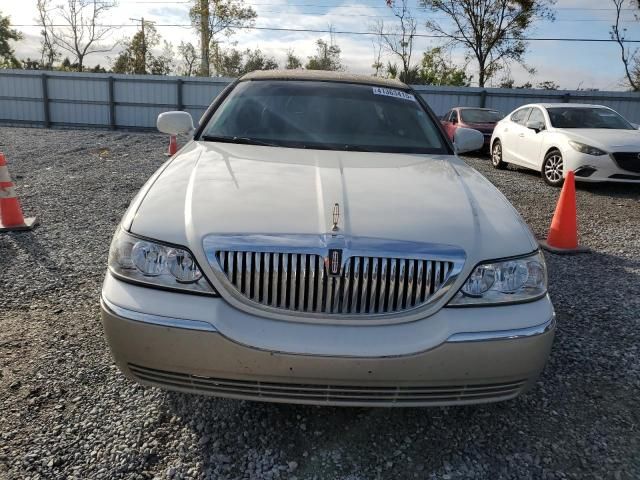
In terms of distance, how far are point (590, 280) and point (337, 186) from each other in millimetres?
2981

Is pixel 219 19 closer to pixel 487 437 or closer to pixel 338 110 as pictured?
pixel 338 110

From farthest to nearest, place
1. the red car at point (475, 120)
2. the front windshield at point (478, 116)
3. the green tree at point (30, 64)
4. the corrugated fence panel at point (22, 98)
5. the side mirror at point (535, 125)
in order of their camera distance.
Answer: the green tree at point (30, 64)
the corrugated fence panel at point (22, 98)
the front windshield at point (478, 116)
the red car at point (475, 120)
the side mirror at point (535, 125)

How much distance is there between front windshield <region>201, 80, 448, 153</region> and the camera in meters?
3.08

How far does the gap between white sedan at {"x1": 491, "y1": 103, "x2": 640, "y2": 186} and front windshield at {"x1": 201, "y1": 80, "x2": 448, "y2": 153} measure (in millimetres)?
5698

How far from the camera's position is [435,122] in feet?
11.3

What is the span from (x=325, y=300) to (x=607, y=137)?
795 cm

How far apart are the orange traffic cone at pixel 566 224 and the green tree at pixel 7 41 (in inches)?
1918

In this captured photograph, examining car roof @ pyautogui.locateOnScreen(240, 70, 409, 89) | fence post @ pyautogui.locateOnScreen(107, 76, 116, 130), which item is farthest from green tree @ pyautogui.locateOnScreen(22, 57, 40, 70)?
car roof @ pyautogui.locateOnScreen(240, 70, 409, 89)

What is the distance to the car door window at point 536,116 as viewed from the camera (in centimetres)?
947

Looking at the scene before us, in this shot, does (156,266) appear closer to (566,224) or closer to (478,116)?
(566,224)

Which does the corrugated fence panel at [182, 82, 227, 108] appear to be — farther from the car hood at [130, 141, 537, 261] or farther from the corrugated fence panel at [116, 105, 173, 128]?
the car hood at [130, 141, 537, 261]

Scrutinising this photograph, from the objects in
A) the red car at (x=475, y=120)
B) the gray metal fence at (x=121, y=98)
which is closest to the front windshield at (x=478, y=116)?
the red car at (x=475, y=120)

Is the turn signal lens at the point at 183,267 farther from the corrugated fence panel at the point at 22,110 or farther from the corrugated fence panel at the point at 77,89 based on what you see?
the corrugated fence panel at the point at 22,110

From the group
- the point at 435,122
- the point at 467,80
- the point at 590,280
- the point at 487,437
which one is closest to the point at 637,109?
the point at 467,80
